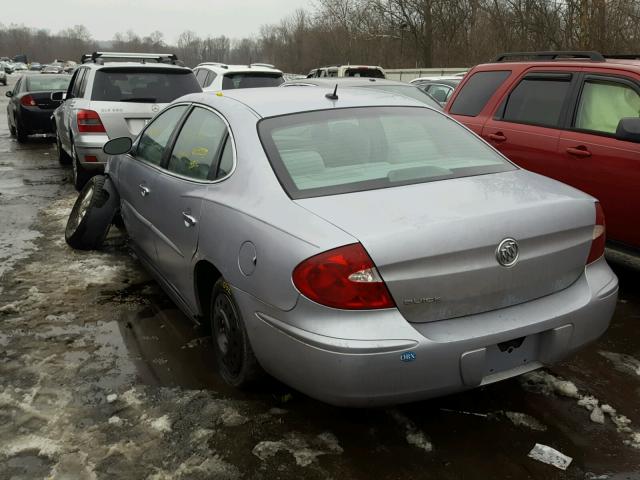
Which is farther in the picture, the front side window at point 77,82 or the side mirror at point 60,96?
the side mirror at point 60,96

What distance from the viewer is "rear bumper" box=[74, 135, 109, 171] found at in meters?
7.99

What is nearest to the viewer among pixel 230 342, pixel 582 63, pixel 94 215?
pixel 230 342

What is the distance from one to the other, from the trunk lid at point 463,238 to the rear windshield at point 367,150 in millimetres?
177

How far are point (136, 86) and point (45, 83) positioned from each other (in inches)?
339

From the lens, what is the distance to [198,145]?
388cm

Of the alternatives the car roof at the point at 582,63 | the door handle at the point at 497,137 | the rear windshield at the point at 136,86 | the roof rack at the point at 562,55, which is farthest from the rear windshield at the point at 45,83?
the door handle at the point at 497,137

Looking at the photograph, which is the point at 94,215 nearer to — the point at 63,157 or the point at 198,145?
the point at 198,145

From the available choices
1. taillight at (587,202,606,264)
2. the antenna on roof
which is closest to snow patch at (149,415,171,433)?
the antenna on roof

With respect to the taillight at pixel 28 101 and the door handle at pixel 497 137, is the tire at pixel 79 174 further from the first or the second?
the taillight at pixel 28 101

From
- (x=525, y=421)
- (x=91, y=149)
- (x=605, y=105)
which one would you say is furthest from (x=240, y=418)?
(x=91, y=149)

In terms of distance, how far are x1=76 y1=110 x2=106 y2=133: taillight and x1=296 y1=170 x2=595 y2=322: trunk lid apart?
599 cm

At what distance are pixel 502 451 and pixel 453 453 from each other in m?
0.23

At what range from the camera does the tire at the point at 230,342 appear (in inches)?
123

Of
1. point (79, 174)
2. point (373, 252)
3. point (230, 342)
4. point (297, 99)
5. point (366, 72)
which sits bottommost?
point (230, 342)
